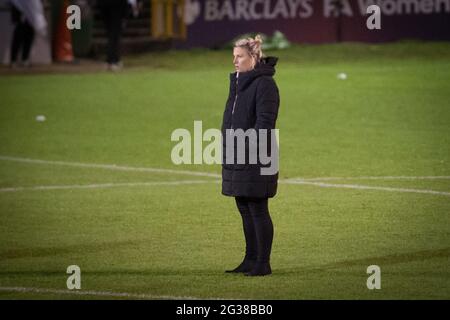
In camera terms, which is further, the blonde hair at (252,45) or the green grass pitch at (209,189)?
the green grass pitch at (209,189)

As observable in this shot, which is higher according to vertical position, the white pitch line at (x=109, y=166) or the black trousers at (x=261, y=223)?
the white pitch line at (x=109, y=166)

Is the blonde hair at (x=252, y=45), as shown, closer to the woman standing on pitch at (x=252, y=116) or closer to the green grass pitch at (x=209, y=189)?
the woman standing on pitch at (x=252, y=116)

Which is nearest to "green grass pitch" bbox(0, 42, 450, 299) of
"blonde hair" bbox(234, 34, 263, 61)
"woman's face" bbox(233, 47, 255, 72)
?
"woman's face" bbox(233, 47, 255, 72)

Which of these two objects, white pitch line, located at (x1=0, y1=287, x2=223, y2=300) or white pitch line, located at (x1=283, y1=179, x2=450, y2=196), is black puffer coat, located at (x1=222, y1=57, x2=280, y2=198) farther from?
white pitch line, located at (x1=283, y1=179, x2=450, y2=196)

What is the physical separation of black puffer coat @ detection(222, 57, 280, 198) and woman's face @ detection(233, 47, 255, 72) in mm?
37

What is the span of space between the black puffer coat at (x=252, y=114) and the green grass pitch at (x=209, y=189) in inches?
29.3

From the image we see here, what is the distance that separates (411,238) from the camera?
12.2 meters

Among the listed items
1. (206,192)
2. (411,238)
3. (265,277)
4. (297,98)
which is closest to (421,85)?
(297,98)

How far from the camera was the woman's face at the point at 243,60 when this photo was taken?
10242mm

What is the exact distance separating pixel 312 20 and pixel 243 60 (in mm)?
22329

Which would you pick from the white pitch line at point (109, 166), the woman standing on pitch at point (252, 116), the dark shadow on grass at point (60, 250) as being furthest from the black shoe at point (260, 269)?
the white pitch line at point (109, 166)

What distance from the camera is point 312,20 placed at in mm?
32344

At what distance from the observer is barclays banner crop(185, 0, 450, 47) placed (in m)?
31.5

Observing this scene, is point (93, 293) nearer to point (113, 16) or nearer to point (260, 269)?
point (260, 269)
